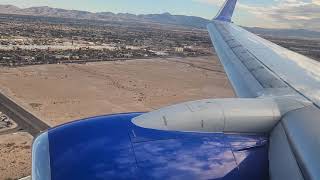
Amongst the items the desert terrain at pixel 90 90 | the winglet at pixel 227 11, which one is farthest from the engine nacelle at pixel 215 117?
the winglet at pixel 227 11

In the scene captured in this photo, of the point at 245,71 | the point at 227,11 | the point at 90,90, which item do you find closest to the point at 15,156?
the point at 227,11

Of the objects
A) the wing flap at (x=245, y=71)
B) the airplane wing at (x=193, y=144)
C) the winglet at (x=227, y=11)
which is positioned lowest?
the airplane wing at (x=193, y=144)

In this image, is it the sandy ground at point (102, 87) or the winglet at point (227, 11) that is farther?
the sandy ground at point (102, 87)

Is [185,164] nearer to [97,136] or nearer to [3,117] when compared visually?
[97,136]

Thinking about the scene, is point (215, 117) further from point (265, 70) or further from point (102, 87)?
point (102, 87)

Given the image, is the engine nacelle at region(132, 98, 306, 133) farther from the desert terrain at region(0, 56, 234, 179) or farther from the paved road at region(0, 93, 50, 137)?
the paved road at region(0, 93, 50, 137)

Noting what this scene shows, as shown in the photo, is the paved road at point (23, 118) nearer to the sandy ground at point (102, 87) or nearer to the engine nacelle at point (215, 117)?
the sandy ground at point (102, 87)

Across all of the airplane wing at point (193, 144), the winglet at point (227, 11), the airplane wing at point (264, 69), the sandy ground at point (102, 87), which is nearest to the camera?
the airplane wing at point (193, 144)
